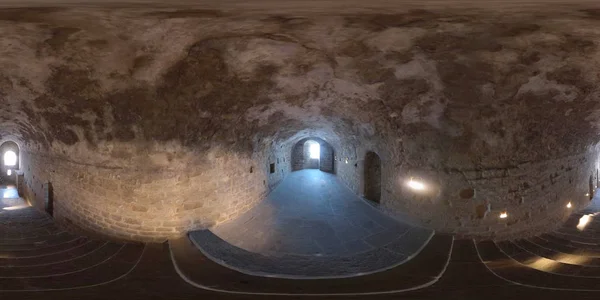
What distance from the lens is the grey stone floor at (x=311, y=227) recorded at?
848 centimetres

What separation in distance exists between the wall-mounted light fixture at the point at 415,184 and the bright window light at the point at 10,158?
21.5m

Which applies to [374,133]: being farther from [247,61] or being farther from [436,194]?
[247,61]

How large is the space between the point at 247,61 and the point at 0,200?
1459 centimetres

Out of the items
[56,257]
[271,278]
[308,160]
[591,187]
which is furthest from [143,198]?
[591,187]

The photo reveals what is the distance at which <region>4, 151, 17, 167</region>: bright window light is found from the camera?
20047mm

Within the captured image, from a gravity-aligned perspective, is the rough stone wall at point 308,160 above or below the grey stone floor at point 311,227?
above

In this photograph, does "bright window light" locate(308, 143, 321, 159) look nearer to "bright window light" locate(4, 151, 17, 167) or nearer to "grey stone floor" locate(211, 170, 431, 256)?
"grey stone floor" locate(211, 170, 431, 256)

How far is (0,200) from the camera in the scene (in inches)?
577

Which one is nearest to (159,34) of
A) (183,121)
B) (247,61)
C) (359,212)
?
(247,61)

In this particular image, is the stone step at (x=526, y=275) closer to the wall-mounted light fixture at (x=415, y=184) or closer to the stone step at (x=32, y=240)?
the wall-mounted light fixture at (x=415, y=184)

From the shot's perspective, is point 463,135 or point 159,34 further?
point 463,135

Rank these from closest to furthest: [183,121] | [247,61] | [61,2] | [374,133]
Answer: [61,2] → [247,61] → [183,121] → [374,133]

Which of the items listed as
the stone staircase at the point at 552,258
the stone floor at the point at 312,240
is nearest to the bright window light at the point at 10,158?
the stone floor at the point at 312,240

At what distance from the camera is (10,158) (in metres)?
20.1
